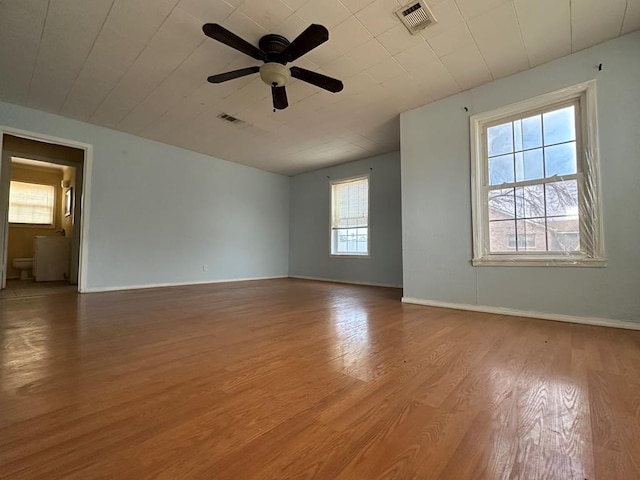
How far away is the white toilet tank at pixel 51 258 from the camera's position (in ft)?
19.6

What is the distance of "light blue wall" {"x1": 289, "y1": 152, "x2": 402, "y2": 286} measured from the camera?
5.68 m

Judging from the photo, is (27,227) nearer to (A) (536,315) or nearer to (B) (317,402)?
(B) (317,402)

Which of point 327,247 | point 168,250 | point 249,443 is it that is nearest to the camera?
point 249,443

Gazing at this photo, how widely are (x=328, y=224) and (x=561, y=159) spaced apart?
453cm

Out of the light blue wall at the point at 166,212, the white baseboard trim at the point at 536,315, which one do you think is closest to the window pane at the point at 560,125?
the white baseboard trim at the point at 536,315

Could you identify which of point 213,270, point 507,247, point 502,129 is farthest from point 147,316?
point 502,129

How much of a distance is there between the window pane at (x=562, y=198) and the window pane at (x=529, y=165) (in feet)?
0.61

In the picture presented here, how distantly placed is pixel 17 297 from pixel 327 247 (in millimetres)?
5358

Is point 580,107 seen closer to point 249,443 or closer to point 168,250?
point 249,443

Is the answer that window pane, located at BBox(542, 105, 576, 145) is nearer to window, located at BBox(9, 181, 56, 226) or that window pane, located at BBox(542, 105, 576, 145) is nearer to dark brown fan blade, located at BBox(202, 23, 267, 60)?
dark brown fan blade, located at BBox(202, 23, 267, 60)

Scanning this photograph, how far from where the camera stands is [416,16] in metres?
2.39

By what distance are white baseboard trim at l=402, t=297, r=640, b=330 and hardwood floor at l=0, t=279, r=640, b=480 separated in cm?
14

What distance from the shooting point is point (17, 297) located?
3928mm

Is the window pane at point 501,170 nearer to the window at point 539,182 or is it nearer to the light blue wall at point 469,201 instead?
the window at point 539,182
